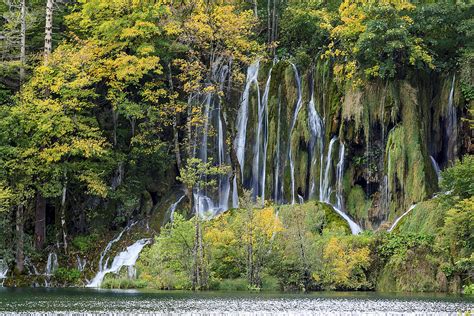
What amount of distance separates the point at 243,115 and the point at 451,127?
1145 cm

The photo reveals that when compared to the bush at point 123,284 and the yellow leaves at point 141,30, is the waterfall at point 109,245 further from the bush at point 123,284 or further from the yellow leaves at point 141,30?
the yellow leaves at point 141,30

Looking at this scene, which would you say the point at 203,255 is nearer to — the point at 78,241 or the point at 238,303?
the point at 238,303

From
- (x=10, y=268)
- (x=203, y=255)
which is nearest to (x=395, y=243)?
(x=203, y=255)

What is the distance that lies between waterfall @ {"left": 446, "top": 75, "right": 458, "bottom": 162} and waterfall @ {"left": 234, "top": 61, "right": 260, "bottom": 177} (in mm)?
10490

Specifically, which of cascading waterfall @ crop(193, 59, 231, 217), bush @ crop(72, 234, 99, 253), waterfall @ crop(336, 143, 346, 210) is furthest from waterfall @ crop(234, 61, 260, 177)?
bush @ crop(72, 234, 99, 253)

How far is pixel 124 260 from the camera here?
42.0 meters

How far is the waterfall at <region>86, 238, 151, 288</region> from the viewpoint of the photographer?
41094 mm

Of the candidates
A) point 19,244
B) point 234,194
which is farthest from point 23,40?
point 234,194

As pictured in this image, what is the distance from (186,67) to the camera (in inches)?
1774

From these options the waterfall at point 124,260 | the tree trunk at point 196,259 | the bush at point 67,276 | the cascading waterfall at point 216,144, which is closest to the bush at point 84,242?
the bush at point 67,276

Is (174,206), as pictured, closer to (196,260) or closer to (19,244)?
(19,244)

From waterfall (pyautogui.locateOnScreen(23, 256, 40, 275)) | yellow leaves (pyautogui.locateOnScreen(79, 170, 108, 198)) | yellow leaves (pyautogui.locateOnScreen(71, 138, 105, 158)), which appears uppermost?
yellow leaves (pyautogui.locateOnScreen(71, 138, 105, 158))

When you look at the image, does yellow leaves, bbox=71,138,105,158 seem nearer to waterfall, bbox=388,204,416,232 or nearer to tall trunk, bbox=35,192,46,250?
tall trunk, bbox=35,192,46,250

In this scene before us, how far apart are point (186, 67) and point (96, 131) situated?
6072mm
